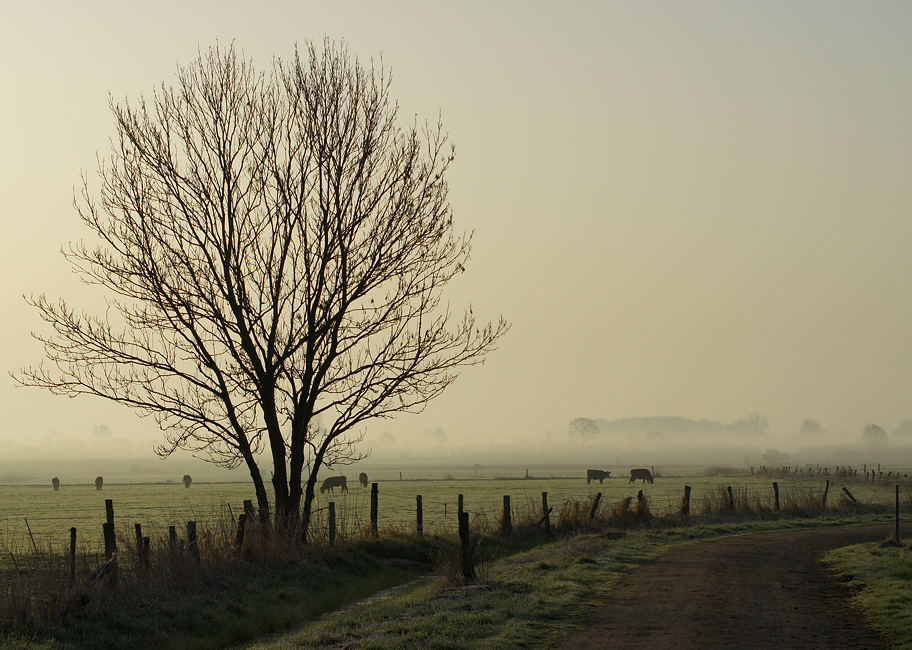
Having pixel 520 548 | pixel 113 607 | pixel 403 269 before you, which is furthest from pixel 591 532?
pixel 113 607

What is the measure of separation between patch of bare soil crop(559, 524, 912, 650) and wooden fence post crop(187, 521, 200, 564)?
8.18 meters

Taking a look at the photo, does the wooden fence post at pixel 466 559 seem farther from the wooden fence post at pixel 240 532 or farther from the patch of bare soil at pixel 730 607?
the wooden fence post at pixel 240 532

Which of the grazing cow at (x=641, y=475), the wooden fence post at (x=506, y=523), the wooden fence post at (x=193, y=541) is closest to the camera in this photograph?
the wooden fence post at (x=193, y=541)

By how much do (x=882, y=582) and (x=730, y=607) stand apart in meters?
4.17

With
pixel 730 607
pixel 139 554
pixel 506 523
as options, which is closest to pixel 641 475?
pixel 506 523

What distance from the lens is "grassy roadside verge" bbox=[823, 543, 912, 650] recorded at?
37.6 ft

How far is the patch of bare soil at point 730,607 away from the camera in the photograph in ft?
35.1

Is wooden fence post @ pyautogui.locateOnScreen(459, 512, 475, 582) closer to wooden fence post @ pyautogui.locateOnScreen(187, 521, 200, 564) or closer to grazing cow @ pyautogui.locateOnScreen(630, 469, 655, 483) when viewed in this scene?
wooden fence post @ pyautogui.locateOnScreen(187, 521, 200, 564)

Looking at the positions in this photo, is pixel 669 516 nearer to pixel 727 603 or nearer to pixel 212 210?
pixel 727 603

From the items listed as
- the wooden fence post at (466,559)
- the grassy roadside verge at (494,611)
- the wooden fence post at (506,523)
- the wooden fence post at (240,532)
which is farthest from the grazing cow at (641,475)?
the wooden fence post at (466,559)

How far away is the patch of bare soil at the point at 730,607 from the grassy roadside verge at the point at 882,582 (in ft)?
0.83

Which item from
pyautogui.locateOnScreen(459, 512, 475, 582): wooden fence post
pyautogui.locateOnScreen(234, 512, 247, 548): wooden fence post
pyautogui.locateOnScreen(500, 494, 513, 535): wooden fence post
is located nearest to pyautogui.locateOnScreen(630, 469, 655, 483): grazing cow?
pyautogui.locateOnScreen(500, 494, 513, 535): wooden fence post

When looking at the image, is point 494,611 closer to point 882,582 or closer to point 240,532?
point 240,532

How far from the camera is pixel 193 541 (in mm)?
15945
